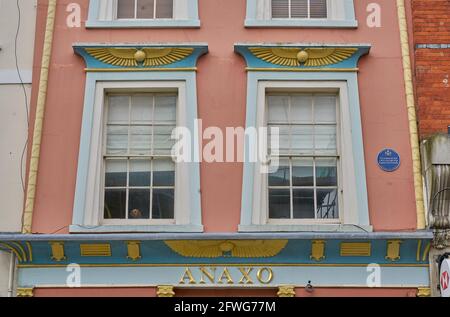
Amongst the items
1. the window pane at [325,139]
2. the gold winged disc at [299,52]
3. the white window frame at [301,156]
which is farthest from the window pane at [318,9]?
the window pane at [325,139]

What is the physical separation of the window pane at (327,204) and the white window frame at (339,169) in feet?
0.26

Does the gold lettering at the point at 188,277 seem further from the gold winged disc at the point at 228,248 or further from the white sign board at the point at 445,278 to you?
the white sign board at the point at 445,278

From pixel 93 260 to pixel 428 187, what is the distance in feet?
14.9

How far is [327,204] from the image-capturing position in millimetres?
11102

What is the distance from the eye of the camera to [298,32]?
11578mm

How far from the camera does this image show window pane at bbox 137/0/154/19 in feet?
39.0

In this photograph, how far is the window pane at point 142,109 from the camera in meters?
11.4

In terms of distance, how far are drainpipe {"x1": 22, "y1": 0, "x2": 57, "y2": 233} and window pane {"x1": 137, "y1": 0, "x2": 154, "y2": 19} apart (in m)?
1.21

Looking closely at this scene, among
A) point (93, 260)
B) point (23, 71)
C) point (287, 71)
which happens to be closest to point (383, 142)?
point (287, 71)

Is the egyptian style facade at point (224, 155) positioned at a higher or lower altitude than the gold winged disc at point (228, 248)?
higher

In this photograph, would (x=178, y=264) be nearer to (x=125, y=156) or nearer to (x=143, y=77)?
(x=125, y=156)

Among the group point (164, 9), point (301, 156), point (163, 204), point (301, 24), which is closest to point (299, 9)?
point (301, 24)

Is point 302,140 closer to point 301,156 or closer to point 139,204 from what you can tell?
point 301,156

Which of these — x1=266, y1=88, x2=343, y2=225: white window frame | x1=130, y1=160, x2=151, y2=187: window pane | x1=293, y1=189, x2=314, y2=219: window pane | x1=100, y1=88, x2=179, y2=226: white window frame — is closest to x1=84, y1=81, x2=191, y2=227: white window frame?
x1=100, y1=88, x2=179, y2=226: white window frame
